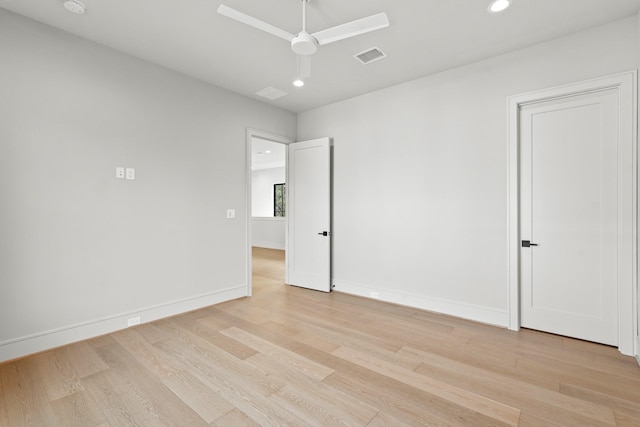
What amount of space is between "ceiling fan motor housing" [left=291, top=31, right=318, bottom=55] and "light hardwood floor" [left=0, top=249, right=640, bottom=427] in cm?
240

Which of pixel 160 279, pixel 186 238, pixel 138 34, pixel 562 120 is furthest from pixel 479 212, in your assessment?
pixel 138 34

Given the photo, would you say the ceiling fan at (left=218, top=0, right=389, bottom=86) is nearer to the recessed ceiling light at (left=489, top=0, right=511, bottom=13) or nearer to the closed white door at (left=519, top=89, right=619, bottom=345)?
the recessed ceiling light at (left=489, top=0, right=511, bottom=13)

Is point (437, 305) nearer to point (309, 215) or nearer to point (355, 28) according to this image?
point (309, 215)

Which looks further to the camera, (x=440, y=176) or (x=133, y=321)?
(x=440, y=176)

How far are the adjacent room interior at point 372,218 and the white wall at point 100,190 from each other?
18 millimetres

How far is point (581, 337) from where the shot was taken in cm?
280

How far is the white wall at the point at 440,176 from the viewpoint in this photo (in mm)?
2959

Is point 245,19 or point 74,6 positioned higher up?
point 74,6

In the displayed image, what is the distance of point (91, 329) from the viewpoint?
2852mm

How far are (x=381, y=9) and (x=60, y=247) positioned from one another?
Result: 349 centimetres

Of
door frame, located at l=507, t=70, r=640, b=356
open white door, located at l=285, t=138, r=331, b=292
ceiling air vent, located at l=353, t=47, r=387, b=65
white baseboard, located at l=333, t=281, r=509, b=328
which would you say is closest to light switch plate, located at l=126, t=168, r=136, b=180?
open white door, located at l=285, t=138, r=331, b=292

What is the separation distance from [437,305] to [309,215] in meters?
2.24

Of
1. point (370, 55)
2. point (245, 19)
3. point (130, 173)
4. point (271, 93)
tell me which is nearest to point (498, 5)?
point (370, 55)

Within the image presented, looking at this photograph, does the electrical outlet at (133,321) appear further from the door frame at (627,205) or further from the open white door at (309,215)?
the door frame at (627,205)
